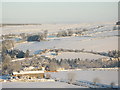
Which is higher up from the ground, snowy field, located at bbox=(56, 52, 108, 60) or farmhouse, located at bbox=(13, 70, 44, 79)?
snowy field, located at bbox=(56, 52, 108, 60)

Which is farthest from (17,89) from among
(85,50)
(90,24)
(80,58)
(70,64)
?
(90,24)

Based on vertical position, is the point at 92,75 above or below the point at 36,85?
above

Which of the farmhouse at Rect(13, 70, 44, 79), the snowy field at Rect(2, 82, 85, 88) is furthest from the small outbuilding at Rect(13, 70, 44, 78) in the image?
the snowy field at Rect(2, 82, 85, 88)

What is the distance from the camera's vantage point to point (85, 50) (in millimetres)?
18562

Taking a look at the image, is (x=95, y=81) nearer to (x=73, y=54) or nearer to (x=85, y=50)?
(x=73, y=54)

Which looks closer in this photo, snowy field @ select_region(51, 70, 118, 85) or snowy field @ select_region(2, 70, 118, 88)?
snowy field @ select_region(2, 70, 118, 88)

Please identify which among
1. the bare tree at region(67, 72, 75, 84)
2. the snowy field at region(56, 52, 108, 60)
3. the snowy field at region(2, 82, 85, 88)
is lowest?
the snowy field at region(2, 82, 85, 88)

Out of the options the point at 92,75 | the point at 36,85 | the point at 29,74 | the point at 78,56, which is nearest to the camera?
the point at 36,85

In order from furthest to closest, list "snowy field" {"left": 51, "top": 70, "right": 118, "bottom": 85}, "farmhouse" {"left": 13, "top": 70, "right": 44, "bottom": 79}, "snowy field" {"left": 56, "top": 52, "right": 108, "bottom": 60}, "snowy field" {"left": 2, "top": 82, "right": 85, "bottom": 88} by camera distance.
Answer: "snowy field" {"left": 56, "top": 52, "right": 108, "bottom": 60} → "farmhouse" {"left": 13, "top": 70, "right": 44, "bottom": 79} → "snowy field" {"left": 51, "top": 70, "right": 118, "bottom": 85} → "snowy field" {"left": 2, "top": 82, "right": 85, "bottom": 88}

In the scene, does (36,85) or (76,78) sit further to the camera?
(76,78)

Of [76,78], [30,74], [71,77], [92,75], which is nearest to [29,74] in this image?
[30,74]

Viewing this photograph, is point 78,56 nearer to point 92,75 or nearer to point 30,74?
point 30,74

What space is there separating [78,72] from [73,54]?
4.87 metres

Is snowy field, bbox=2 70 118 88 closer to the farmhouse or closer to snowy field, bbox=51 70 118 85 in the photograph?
snowy field, bbox=51 70 118 85
